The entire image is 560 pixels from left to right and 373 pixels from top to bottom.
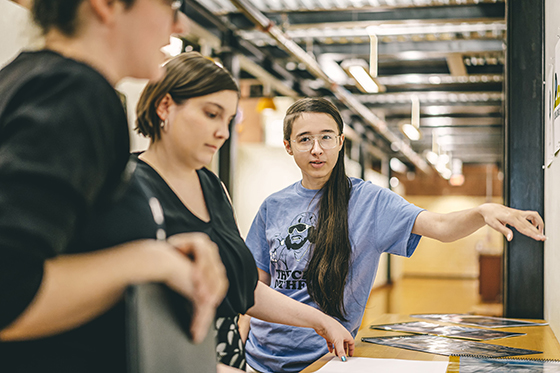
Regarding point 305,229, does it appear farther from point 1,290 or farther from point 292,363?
point 1,290

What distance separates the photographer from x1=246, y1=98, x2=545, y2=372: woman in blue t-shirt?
5.87 feet

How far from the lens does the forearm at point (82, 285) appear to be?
549mm

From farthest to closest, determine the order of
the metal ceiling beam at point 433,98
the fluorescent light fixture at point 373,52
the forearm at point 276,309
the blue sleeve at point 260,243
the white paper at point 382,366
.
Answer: the metal ceiling beam at point 433,98 < the fluorescent light fixture at point 373,52 < the blue sleeve at point 260,243 < the white paper at point 382,366 < the forearm at point 276,309

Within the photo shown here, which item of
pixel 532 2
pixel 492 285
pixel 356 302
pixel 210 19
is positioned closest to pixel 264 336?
pixel 356 302

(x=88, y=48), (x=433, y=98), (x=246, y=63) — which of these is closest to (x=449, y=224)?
(x=88, y=48)

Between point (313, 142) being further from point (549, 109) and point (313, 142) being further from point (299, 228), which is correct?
point (549, 109)

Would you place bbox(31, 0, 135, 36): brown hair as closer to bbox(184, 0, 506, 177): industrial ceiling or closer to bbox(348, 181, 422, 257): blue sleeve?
bbox(348, 181, 422, 257): blue sleeve

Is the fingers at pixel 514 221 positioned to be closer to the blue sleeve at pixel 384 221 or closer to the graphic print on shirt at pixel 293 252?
the blue sleeve at pixel 384 221

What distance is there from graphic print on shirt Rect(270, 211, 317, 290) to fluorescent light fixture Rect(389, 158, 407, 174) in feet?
52.8

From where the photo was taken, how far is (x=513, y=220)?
1.61 m

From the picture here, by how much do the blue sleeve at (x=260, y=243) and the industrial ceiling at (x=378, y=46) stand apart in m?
2.95

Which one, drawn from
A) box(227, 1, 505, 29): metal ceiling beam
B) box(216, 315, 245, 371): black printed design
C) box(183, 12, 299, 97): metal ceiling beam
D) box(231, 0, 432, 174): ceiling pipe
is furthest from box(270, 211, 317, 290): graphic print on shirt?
box(227, 1, 505, 29): metal ceiling beam

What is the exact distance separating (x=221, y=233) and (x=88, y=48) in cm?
59

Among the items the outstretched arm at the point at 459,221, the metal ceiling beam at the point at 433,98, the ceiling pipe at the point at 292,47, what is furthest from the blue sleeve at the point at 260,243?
the metal ceiling beam at the point at 433,98
